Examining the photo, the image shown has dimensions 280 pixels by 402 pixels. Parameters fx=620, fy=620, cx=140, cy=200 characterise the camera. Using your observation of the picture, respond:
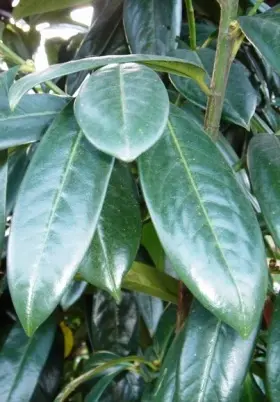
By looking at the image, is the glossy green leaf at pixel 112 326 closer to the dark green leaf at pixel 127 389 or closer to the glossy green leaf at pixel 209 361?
the dark green leaf at pixel 127 389

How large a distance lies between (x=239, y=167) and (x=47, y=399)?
44 centimetres

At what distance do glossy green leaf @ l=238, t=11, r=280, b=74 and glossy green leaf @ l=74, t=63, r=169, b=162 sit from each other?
0.42ft

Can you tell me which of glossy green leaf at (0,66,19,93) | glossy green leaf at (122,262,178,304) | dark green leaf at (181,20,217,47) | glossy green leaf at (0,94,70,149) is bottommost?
glossy green leaf at (122,262,178,304)

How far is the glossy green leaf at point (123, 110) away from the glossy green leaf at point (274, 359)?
0.22m

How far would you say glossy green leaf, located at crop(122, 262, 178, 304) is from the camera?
0.72m

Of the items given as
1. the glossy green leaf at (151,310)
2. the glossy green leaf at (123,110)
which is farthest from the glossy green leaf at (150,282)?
the glossy green leaf at (123,110)

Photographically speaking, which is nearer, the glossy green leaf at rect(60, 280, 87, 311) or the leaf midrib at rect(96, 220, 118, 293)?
the leaf midrib at rect(96, 220, 118, 293)

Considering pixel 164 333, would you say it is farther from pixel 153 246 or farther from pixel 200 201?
pixel 200 201

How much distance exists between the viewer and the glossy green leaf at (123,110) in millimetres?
382

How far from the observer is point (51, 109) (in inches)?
20.7

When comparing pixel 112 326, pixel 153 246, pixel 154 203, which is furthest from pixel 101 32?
pixel 154 203

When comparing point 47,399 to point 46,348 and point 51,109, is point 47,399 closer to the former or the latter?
point 46,348

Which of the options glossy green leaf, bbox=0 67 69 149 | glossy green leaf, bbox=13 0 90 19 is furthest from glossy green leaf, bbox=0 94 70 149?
glossy green leaf, bbox=13 0 90 19

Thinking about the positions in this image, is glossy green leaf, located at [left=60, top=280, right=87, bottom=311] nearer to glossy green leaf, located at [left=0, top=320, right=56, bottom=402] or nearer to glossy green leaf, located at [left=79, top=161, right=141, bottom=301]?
glossy green leaf, located at [left=0, top=320, right=56, bottom=402]
